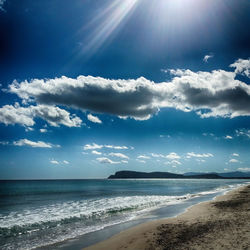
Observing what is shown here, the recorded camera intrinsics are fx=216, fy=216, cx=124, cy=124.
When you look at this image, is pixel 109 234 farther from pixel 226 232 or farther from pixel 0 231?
pixel 0 231

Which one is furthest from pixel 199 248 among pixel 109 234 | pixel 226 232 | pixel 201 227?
pixel 109 234

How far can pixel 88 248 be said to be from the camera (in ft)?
38.2

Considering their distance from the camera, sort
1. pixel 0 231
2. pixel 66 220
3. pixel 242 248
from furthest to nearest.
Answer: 1. pixel 66 220
2. pixel 0 231
3. pixel 242 248

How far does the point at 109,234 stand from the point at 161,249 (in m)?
5.61

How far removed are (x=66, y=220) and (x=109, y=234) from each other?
7522 mm

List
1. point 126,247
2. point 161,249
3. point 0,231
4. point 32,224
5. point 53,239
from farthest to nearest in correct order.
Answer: point 32,224 < point 0,231 < point 53,239 < point 126,247 < point 161,249

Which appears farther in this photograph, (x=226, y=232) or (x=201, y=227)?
(x=201, y=227)

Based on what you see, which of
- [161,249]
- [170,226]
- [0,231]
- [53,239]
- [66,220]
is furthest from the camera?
[66,220]

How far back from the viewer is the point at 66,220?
2064cm

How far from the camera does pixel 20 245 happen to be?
13.1 meters

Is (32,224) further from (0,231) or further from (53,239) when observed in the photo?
(53,239)

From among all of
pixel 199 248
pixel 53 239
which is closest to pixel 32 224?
pixel 53 239

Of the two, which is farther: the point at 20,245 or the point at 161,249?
the point at 20,245

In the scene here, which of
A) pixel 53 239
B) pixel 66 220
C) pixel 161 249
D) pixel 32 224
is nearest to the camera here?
pixel 161 249
